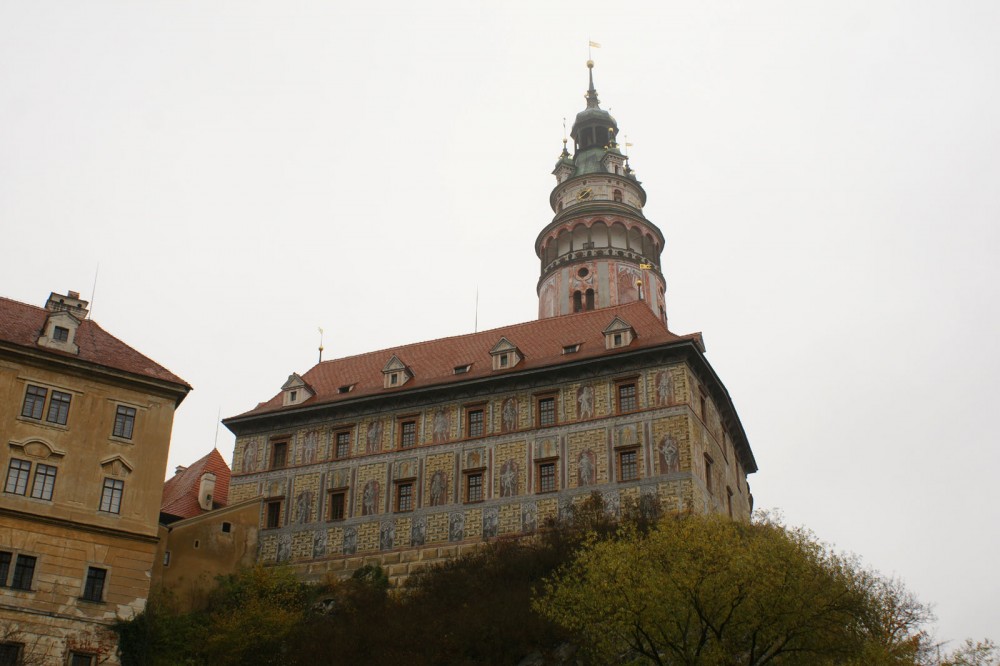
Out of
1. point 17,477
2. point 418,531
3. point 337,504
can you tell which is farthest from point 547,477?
point 17,477

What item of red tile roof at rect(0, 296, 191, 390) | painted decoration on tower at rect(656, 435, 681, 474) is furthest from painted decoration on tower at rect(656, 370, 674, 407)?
red tile roof at rect(0, 296, 191, 390)

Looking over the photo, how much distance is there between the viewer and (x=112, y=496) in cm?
3450

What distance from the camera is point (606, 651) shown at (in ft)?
85.9

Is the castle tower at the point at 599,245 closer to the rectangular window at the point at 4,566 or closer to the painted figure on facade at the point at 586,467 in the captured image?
the painted figure on facade at the point at 586,467

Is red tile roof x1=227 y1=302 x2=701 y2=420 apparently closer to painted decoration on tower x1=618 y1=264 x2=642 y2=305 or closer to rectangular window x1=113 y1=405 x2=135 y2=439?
rectangular window x1=113 y1=405 x2=135 y2=439

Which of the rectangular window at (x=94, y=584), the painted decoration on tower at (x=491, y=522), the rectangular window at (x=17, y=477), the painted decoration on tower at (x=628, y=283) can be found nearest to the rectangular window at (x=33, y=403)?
the rectangular window at (x=17, y=477)

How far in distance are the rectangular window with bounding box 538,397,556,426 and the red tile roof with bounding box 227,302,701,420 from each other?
123 centimetres

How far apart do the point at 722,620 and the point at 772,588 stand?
130cm

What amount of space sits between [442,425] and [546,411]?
12.8 feet

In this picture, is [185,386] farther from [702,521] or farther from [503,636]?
[702,521]

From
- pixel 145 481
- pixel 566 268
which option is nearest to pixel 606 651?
pixel 145 481

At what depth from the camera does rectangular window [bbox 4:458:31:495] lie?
109 feet

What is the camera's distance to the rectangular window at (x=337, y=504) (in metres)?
40.8

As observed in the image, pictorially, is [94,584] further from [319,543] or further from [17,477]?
[319,543]
